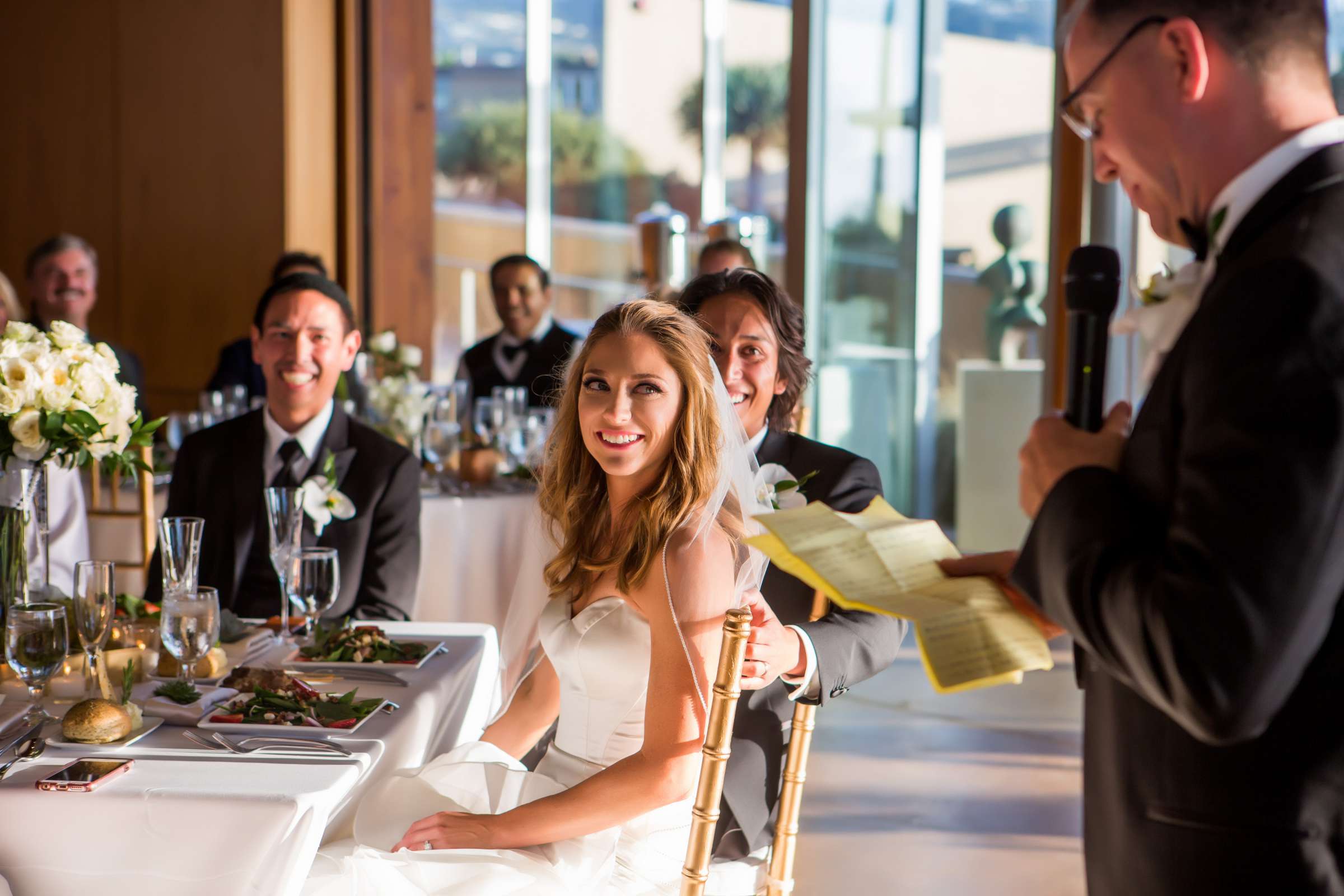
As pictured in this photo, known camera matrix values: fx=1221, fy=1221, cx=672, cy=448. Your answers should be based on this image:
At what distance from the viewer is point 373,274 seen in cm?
825

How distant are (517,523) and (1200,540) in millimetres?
3565

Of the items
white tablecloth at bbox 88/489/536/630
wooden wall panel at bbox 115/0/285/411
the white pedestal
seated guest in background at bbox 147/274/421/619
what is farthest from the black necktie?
the white pedestal

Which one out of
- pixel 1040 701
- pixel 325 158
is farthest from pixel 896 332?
pixel 325 158

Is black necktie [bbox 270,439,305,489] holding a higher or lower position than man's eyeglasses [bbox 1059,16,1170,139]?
lower

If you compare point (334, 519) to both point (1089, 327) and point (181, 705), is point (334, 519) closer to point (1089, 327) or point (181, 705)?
point (181, 705)

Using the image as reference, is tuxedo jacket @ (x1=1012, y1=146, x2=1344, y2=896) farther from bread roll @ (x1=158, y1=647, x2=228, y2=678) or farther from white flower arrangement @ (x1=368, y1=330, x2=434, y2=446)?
white flower arrangement @ (x1=368, y1=330, x2=434, y2=446)

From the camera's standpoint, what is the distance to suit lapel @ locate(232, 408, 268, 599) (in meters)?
3.09

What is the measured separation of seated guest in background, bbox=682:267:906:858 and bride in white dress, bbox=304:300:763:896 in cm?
13

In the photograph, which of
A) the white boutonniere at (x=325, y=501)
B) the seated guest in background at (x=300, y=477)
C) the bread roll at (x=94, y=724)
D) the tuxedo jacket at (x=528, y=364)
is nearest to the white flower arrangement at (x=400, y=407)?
the tuxedo jacket at (x=528, y=364)

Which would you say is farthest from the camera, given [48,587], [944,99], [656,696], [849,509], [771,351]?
[944,99]

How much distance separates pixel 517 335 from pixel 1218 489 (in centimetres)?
563

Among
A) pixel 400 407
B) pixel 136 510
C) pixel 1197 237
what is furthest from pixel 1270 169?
pixel 400 407

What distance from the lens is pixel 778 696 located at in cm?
217

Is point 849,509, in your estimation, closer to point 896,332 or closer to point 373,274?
point 896,332
